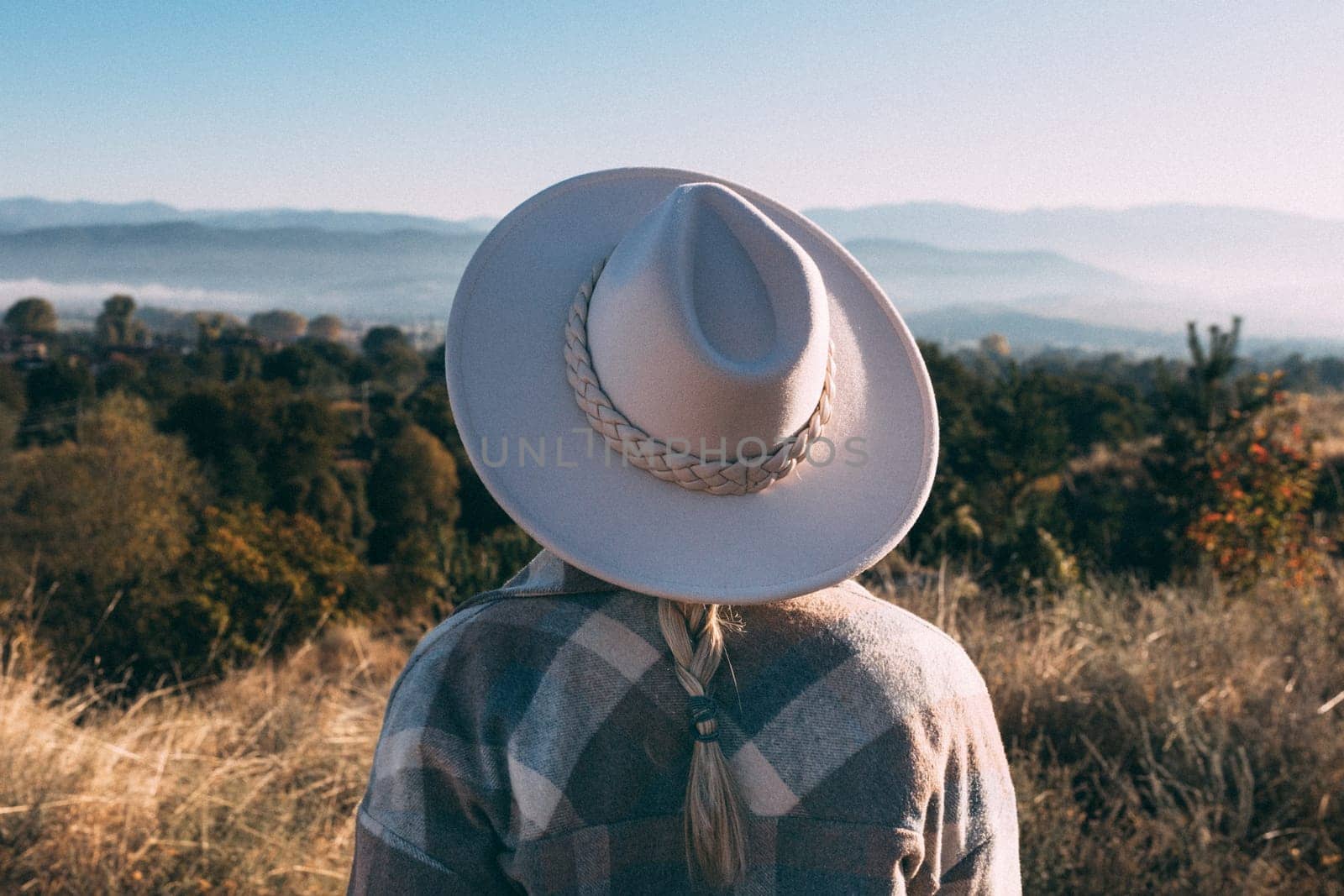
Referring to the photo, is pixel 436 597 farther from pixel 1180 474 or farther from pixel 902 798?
pixel 1180 474

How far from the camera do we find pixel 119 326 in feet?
252

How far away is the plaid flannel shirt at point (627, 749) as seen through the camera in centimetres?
109

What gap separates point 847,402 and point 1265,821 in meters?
2.50

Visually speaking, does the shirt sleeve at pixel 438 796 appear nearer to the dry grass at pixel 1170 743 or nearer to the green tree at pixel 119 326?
the dry grass at pixel 1170 743


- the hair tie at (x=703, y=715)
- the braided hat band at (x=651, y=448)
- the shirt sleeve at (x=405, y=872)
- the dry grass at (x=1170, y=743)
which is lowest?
the dry grass at (x=1170, y=743)

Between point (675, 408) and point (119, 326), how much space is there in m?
88.7

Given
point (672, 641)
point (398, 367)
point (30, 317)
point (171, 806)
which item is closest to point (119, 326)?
point (30, 317)

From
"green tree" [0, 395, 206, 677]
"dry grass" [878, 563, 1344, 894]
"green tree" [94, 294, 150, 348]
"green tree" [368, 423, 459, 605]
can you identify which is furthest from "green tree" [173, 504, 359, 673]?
"green tree" [94, 294, 150, 348]

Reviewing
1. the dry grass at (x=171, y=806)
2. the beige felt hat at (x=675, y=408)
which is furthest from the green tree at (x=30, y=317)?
the beige felt hat at (x=675, y=408)

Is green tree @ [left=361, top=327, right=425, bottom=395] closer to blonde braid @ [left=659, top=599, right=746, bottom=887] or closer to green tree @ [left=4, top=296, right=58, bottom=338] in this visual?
green tree @ [left=4, top=296, right=58, bottom=338]

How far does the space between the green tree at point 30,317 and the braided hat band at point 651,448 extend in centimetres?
9591

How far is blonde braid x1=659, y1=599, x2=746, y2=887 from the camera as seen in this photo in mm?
1089

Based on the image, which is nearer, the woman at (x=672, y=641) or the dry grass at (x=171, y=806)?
the woman at (x=672, y=641)

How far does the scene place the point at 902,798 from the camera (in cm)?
113
